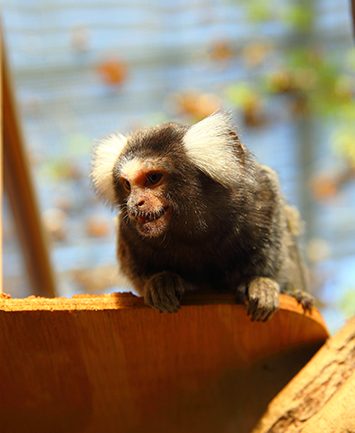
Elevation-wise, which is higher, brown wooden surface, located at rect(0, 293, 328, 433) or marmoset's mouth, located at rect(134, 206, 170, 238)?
marmoset's mouth, located at rect(134, 206, 170, 238)

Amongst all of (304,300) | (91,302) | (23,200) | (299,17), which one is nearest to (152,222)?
(91,302)

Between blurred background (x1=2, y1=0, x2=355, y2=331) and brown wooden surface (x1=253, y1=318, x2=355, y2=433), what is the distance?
11.0 feet

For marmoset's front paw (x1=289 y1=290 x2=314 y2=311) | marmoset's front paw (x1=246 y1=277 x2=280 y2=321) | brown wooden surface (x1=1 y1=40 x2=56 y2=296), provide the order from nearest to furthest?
1. marmoset's front paw (x1=246 y1=277 x2=280 y2=321)
2. marmoset's front paw (x1=289 y1=290 x2=314 y2=311)
3. brown wooden surface (x1=1 y1=40 x2=56 y2=296)

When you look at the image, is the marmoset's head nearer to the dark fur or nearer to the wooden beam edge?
the dark fur

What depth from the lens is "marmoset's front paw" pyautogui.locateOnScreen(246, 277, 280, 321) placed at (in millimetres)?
1939

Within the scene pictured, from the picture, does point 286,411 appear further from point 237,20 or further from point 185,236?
point 237,20

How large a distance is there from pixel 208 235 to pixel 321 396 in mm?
645

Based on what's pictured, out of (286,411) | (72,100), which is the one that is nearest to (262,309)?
(286,411)

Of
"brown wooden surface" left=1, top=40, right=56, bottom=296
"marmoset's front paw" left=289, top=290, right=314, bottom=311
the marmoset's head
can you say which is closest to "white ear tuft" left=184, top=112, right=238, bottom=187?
the marmoset's head

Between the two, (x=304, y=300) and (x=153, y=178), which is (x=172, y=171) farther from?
(x=304, y=300)

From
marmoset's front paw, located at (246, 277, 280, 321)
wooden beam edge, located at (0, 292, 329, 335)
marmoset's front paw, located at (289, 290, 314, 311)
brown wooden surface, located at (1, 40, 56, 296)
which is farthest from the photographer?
brown wooden surface, located at (1, 40, 56, 296)

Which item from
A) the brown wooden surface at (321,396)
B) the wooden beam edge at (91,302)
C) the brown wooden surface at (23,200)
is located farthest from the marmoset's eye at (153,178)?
the brown wooden surface at (23,200)

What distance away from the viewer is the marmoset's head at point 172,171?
6.52ft

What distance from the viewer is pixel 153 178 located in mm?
2021
